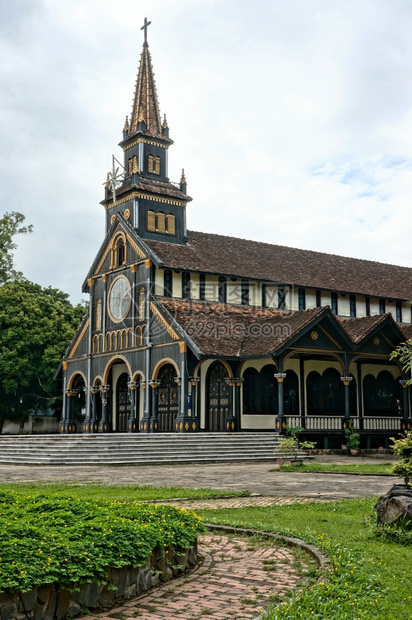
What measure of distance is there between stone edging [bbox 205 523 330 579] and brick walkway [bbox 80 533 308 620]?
0.72ft

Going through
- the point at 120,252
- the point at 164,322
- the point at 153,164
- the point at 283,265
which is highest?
the point at 153,164

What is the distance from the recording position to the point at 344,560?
7.93 m

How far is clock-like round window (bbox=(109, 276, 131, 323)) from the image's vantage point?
40.7 m

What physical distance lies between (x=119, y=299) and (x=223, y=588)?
34697 millimetres

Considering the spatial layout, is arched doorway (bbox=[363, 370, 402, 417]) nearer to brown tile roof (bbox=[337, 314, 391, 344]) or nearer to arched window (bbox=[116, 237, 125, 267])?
brown tile roof (bbox=[337, 314, 391, 344])

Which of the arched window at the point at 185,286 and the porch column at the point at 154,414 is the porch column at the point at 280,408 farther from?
the arched window at the point at 185,286

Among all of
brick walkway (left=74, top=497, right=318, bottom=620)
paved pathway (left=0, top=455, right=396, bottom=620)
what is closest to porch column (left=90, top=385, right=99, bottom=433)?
paved pathway (left=0, top=455, right=396, bottom=620)

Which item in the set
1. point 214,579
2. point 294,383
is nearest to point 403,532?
point 214,579

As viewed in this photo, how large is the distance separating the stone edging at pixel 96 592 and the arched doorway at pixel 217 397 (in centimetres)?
2838

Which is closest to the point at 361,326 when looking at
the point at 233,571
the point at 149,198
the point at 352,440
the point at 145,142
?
the point at 352,440

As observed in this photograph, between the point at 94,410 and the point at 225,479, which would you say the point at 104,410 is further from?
the point at 225,479

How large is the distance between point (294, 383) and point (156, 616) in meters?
31.5

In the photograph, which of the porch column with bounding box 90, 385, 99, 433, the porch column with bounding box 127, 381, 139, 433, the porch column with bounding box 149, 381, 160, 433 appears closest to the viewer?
the porch column with bounding box 149, 381, 160, 433

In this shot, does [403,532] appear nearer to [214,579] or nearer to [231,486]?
[214,579]
